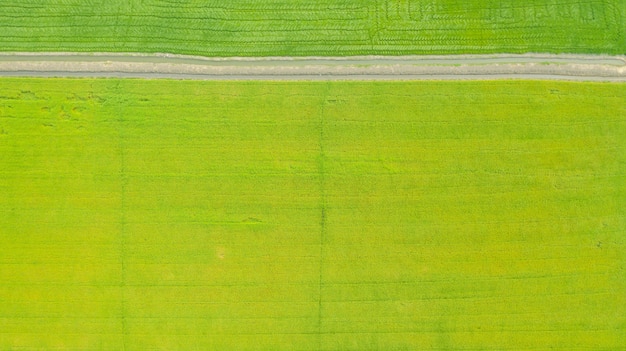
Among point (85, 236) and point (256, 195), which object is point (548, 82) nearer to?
point (256, 195)

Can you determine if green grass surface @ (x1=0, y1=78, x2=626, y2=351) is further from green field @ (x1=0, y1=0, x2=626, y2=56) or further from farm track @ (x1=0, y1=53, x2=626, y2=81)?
green field @ (x1=0, y1=0, x2=626, y2=56)

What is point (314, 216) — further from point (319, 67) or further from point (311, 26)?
point (311, 26)

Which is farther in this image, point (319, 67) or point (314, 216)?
point (319, 67)

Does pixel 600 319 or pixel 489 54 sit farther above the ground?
pixel 489 54

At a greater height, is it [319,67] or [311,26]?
[311,26]

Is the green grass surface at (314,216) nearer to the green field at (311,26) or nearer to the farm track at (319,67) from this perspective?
the farm track at (319,67)

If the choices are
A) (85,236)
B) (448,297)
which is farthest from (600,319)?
(85,236)

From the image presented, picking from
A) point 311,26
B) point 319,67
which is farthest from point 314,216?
point 311,26
